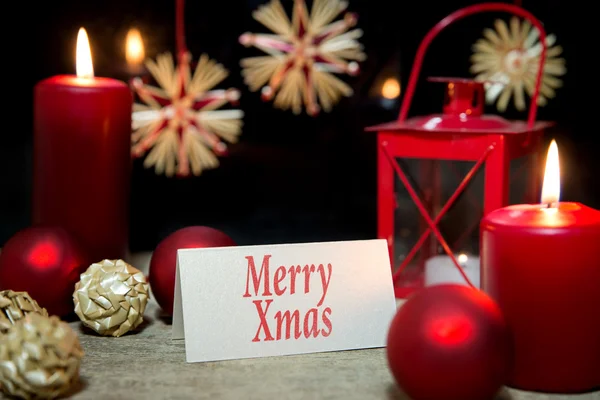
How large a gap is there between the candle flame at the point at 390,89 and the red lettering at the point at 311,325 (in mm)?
497

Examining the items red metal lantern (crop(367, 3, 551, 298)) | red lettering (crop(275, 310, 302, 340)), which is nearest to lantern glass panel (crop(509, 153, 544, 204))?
red metal lantern (crop(367, 3, 551, 298))

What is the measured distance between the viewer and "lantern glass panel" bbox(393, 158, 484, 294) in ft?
3.29

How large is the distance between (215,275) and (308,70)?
1.67ft

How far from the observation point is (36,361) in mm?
682

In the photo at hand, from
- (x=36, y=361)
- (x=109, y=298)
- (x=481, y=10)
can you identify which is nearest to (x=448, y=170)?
(x=481, y=10)

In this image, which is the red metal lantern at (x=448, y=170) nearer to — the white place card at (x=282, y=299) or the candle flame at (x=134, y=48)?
the white place card at (x=282, y=299)

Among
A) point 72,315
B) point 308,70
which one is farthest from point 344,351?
point 308,70

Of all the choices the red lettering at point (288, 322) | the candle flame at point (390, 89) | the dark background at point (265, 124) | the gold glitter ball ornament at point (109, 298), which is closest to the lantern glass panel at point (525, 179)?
the dark background at point (265, 124)

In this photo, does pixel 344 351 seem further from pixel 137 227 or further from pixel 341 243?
pixel 137 227

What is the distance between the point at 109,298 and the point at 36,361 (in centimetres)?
20

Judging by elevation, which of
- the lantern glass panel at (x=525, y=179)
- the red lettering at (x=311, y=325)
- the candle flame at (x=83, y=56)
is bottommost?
the red lettering at (x=311, y=325)

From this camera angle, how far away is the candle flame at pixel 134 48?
3.95 ft

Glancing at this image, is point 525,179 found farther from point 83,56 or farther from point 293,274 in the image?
point 83,56

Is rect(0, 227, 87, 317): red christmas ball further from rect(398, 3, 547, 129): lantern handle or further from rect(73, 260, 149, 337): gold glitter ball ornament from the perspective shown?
rect(398, 3, 547, 129): lantern handle
